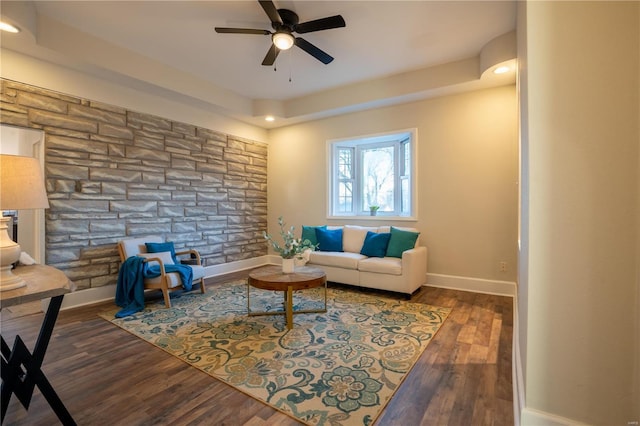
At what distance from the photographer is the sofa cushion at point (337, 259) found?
4.09m

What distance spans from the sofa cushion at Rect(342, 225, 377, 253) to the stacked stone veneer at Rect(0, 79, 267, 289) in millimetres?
2080

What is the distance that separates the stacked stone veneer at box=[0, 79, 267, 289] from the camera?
10.8 ft

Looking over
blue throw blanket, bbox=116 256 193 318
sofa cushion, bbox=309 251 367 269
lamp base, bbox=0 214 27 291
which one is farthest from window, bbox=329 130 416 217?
lamp base, bbox=0 214 27 291

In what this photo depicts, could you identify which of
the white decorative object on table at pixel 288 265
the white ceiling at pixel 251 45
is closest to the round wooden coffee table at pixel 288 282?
the white decorative object on table at pixel 288 265

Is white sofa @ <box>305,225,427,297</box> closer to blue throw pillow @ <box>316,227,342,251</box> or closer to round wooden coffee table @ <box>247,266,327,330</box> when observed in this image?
blue throw pillow @ <box>316,227,342,251</box>

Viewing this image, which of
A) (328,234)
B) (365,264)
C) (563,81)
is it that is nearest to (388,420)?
(563,81)

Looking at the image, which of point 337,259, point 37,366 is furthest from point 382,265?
point 37,366

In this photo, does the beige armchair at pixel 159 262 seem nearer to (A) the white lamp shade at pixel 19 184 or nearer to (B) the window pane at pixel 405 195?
(A) the white lamp shade at pixel 19 184

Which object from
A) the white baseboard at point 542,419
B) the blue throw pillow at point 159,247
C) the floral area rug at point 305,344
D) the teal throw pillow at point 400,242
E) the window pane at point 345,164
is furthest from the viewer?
the window pane at point 345,164

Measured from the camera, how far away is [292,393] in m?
1.85

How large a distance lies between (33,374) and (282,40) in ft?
10.1

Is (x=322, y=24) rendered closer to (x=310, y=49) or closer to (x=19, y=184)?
(x=310, y=49)

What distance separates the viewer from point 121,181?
3.87 metres

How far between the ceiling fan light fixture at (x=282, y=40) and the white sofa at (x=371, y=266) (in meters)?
2.24
